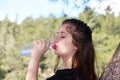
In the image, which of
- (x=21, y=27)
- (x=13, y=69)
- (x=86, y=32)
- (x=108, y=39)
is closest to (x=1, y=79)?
(x=13, y=69)

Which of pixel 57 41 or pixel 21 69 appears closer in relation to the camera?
pixel 57 41

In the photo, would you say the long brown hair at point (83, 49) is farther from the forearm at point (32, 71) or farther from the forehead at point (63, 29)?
the forearm at point (32, 71)

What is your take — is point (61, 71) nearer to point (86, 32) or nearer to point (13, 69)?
point (86, 32)

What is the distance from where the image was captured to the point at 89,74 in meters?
1.27

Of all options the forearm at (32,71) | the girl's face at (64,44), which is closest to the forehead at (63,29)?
the girl's face at (64,44)

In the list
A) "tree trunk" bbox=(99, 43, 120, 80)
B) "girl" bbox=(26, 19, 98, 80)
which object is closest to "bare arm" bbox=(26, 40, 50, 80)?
"girl" bbox=(26, 19, 98, 80)

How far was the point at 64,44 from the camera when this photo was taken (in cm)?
129

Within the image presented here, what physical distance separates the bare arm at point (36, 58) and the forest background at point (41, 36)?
11072 millimetres

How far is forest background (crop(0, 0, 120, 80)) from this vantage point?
13.8 metres

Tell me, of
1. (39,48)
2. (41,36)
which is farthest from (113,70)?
(41,36)

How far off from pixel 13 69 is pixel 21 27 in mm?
2575

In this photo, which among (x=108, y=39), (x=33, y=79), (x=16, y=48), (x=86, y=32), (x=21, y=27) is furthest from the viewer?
(x=21, y=27)

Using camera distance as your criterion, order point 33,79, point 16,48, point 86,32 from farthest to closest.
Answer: point 16,48 < point 86,32 < point 33,79

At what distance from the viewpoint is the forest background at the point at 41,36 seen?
13.8 metres
